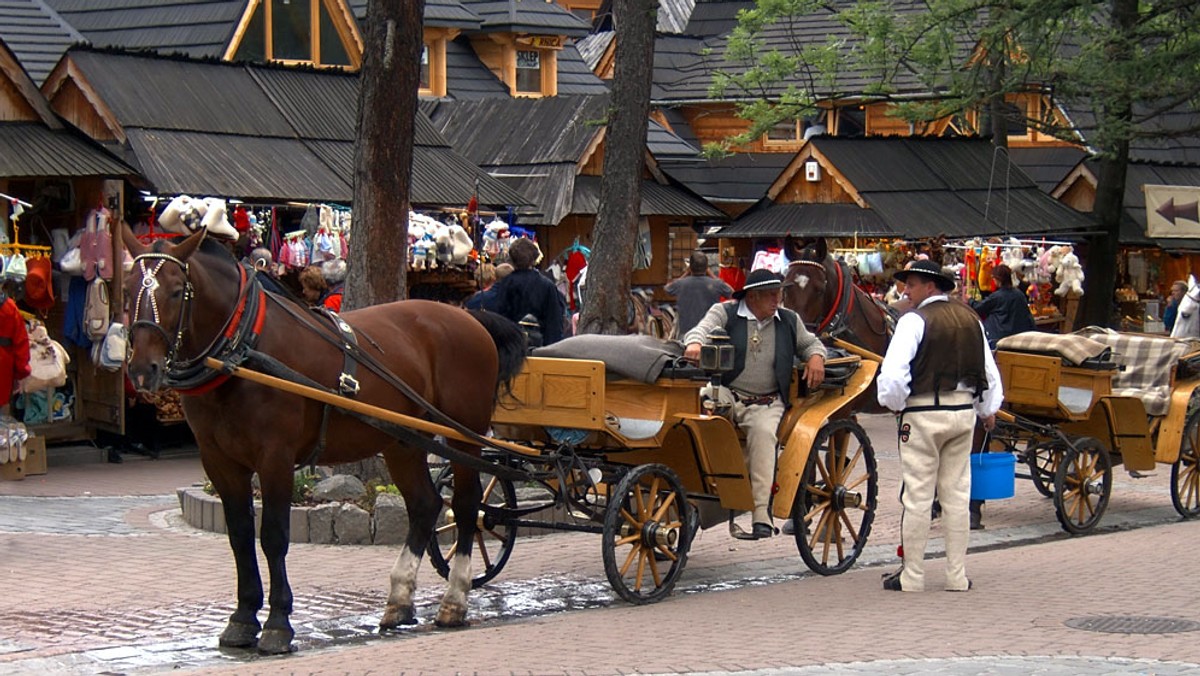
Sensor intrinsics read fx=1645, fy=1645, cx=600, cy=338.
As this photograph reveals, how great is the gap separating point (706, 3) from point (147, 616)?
121 feet

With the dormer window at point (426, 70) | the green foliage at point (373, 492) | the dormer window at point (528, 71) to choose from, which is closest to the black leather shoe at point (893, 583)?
the green foliage at point (373, 492)

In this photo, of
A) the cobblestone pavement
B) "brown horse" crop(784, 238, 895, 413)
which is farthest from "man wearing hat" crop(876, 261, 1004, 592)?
"brown horse" crop(784, 238, 895, 413)

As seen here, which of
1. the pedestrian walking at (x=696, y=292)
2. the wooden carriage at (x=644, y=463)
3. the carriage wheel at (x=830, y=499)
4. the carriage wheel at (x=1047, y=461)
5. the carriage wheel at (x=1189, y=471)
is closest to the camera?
the wooden carriage at (x=644, y=463)

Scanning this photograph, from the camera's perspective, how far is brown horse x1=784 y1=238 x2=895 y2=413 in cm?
1249

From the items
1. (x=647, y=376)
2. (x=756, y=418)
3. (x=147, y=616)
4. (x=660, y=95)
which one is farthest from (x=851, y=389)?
(x=660, y=95)

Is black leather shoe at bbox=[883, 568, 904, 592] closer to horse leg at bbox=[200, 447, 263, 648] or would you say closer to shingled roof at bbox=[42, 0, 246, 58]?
horse leg at bbox=[200, 447, 263, 648]

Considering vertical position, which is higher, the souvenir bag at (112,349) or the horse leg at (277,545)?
the souvenir bag at (112,349)

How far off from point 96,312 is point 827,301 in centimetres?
752

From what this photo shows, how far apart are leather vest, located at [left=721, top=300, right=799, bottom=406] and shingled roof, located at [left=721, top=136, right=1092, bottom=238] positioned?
12919 mm

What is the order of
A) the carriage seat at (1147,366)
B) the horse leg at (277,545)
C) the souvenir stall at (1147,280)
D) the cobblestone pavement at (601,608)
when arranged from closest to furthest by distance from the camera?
the cobblestone pavement at (601,608) → the horse leg at (277,545) → the carriage seat at (1147,366) → the souvenir stall at (1147,280)

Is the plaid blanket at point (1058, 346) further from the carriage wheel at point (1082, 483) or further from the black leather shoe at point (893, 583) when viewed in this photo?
the black leather shoe at point (893, 583)

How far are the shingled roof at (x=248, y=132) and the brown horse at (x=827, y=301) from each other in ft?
20.4

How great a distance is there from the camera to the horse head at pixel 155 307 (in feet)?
27.1

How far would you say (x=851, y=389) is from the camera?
37.7ft
